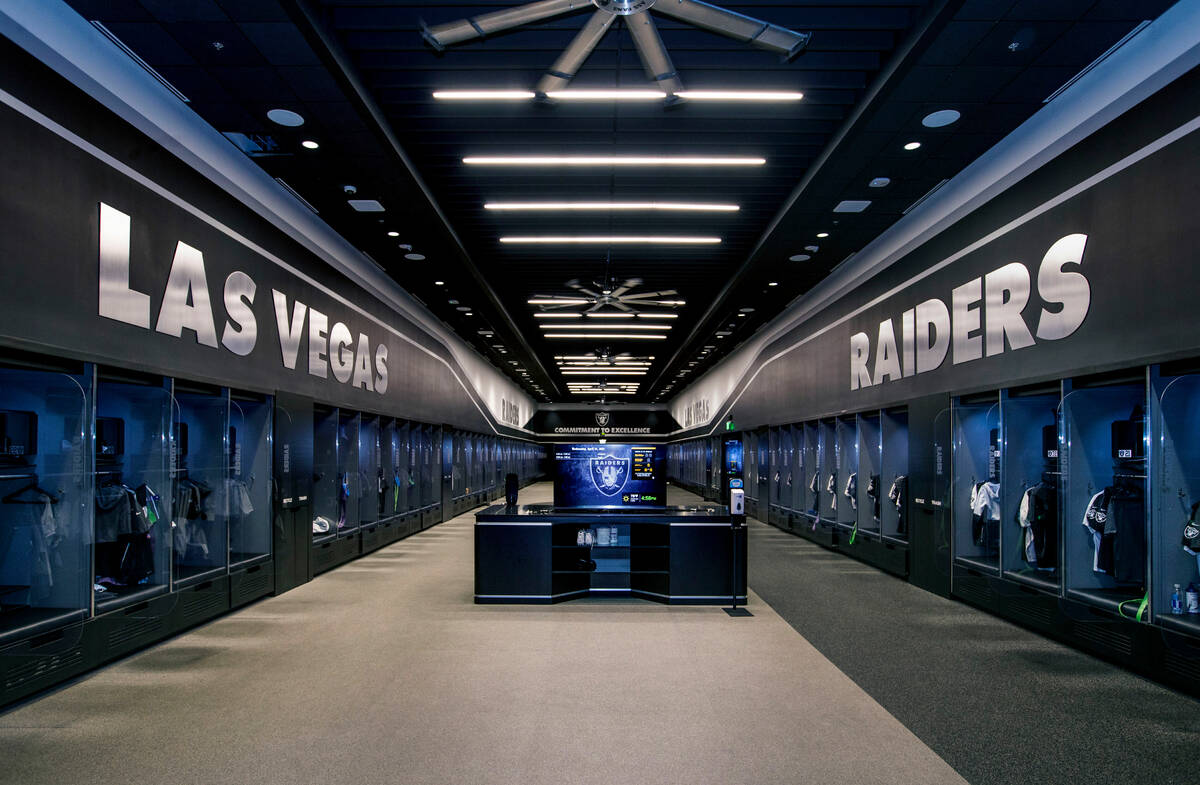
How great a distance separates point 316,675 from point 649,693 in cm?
218

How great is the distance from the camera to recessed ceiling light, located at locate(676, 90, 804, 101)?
554 centimetres

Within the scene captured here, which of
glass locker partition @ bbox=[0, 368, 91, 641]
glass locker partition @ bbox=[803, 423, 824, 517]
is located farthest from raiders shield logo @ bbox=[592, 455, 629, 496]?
glass locker partition @ bbox=[803, 423, 824, 517]

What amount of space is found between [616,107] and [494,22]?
7.68 feet

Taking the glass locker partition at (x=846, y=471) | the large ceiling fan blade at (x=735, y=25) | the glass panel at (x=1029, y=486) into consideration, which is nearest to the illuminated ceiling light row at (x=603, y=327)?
the glass locker partition at (x=846, y=471)

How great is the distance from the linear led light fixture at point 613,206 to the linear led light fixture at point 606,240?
3.50 feet

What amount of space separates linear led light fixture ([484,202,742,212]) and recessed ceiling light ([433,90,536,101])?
2422 millimetres

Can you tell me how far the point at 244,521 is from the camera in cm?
702

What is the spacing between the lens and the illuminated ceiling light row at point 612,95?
17.9 ft

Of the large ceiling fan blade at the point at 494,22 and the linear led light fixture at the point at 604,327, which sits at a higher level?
the linear led light fixture at the point at 604,327

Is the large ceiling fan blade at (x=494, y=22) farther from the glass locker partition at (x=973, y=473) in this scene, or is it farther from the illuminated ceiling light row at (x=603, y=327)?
the illuminated ceiling light row at (x=603, y=327)

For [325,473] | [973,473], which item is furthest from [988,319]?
[325,473]

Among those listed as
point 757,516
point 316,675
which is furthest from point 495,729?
point 757,516

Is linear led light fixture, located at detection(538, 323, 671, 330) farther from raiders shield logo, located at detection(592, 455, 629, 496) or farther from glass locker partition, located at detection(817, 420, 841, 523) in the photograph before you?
raiders shield logo, located at detection(592, 455, 629, 496)

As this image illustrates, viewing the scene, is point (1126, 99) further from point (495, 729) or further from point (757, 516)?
point (757, 516)
